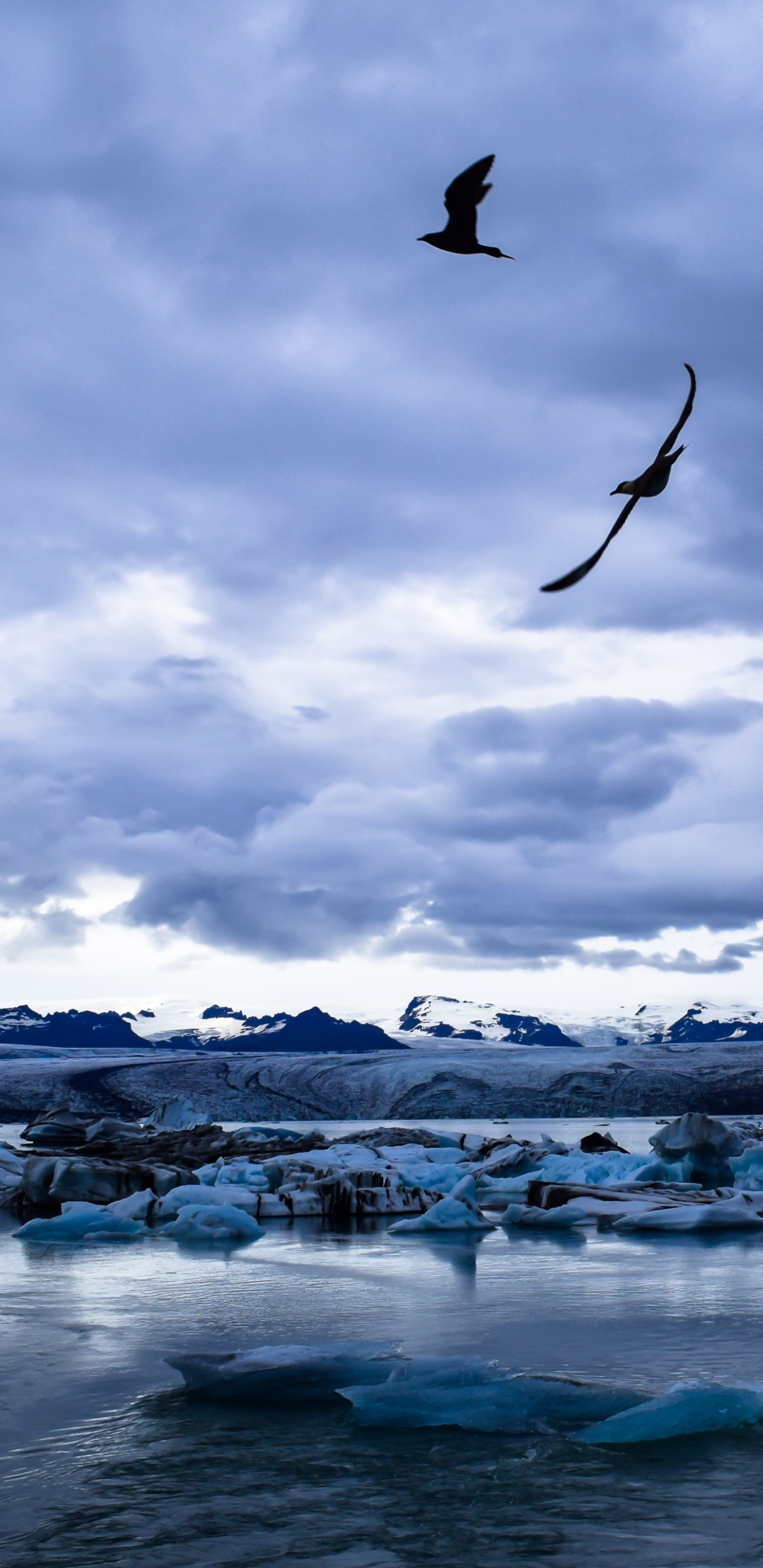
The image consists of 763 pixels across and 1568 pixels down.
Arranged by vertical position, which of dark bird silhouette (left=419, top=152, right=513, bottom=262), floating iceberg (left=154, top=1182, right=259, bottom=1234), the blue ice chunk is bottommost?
the blue ice chunk

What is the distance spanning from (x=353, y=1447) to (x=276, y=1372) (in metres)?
0.57

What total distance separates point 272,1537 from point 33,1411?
1287 mm

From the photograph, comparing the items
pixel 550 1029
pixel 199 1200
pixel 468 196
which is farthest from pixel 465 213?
pixel 550 1029

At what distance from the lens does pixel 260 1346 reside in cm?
436

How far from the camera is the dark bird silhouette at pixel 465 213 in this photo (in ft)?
9.55

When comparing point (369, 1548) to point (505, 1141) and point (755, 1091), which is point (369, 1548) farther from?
point (755, 1091)

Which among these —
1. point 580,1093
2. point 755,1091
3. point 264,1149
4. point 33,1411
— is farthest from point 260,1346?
point 755,1091

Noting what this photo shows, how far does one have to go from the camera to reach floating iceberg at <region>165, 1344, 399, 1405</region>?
368 centimetres

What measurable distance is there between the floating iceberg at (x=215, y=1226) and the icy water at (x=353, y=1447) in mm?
2146

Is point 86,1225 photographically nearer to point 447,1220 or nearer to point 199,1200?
point 199,1200

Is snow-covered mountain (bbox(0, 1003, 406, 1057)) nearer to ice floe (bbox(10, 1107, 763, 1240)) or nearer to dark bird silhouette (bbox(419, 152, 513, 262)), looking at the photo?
ice floe (bbox(10, 1107, 763, 1240))

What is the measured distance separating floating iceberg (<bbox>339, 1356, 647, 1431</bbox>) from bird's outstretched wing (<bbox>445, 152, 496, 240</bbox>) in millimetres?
3049

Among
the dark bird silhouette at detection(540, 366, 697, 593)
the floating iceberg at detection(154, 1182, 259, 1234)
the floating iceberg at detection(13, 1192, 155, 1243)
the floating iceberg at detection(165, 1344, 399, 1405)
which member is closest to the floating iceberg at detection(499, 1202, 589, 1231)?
the floating iceberg at detection(154, 1182, 259, 1234)

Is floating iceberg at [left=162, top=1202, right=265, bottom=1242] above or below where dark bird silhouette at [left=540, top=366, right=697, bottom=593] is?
below
